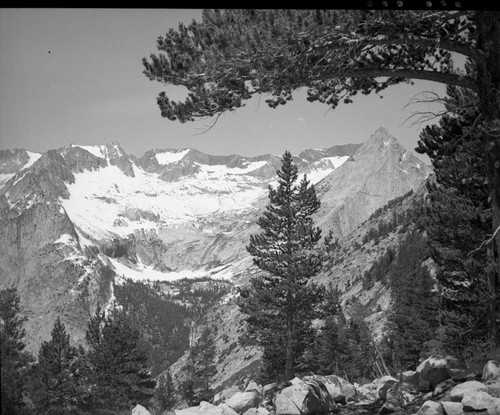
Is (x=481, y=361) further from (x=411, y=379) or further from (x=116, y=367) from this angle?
(x=116, y=367)

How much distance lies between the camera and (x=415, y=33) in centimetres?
891

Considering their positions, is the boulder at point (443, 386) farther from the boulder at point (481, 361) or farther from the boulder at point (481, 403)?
the boulder at point (481, 403)

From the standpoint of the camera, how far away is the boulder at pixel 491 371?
7.49 m

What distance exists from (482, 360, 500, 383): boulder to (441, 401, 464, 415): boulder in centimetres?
85

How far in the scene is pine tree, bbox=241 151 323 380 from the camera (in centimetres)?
2406

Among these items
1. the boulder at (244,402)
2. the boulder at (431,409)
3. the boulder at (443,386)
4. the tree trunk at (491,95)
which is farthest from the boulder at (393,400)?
the tree trunk at (491,95)

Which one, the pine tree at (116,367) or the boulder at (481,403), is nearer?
the boulder at (481,403)

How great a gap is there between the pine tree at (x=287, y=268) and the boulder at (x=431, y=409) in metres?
16.1

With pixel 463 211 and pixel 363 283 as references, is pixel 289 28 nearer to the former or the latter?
pixel 463 211

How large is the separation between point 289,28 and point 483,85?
415 centimetres

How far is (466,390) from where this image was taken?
7.25 metres

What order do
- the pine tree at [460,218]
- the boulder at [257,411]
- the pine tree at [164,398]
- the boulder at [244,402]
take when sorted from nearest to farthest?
the boulder at [257,411] → the boulder at [244,402] → the pine tree at [460,218] → the pine tree at [164,398]

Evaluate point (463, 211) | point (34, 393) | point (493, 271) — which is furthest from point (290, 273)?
point (34, 393)

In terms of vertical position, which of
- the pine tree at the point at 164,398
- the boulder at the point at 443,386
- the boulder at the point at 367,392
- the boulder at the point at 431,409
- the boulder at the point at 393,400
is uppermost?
the boulder at the point at 431,409
